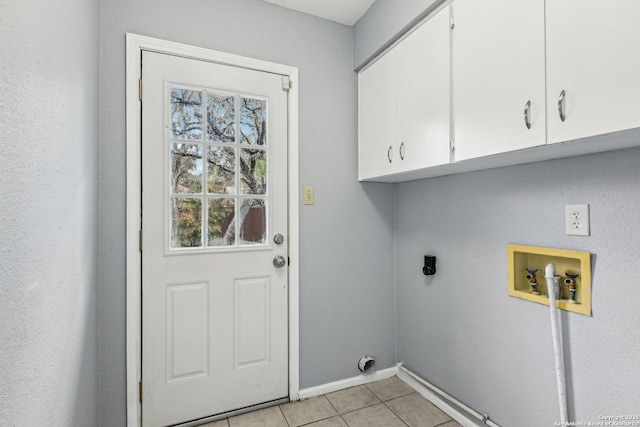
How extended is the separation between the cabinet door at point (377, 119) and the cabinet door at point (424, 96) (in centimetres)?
7

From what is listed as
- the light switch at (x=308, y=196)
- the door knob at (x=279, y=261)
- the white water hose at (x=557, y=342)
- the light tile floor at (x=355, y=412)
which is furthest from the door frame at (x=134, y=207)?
the white water hose at (x=557, y=342)

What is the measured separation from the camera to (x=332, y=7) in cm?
197

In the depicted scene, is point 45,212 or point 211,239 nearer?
point 45,212

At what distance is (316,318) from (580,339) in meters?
1.33

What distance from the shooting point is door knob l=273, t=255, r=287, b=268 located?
1.92 meters

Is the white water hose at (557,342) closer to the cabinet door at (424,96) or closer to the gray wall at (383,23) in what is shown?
the cabinet door at (424,96)

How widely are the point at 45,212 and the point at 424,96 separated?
61.6 inches

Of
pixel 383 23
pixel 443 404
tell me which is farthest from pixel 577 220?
pixel 383 23

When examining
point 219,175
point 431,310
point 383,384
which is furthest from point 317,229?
point 383,384

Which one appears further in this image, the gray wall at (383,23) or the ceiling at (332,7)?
the ceiling at (332,7)

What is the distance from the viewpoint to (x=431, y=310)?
6.46 ft

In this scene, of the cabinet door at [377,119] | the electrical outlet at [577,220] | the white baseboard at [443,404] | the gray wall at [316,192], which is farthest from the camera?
the cabinet door at [377,119]

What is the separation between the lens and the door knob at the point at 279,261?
192 cm

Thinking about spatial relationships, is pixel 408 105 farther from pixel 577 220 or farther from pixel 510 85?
pixel 577 220
